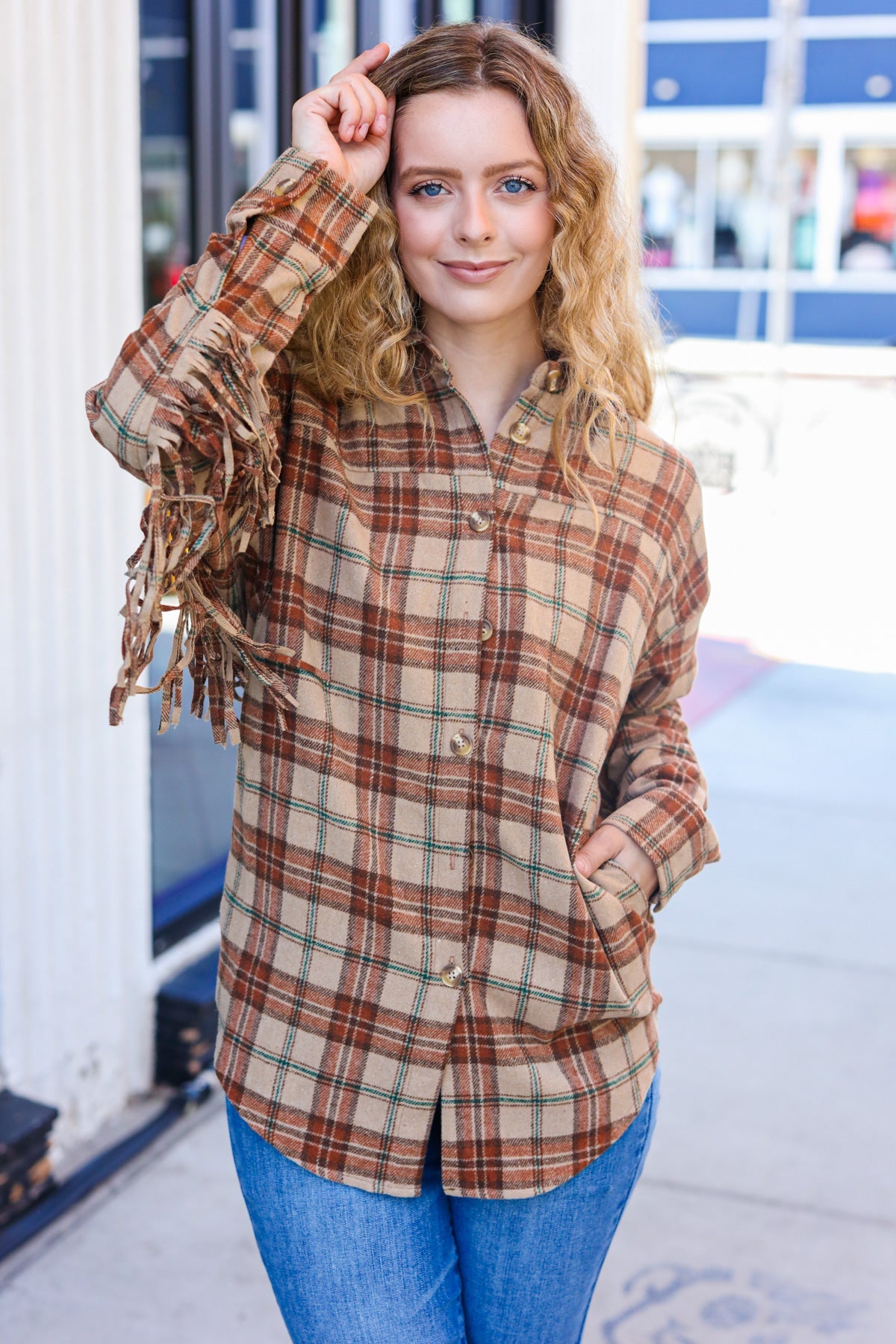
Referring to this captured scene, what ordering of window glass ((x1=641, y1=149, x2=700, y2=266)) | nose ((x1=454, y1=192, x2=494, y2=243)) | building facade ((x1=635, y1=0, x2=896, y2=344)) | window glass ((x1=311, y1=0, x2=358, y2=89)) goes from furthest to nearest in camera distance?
window glass ((x1=641, y1=149, x2=700, y2=266)), building facade ((x1=635, y1=0, x2=896, y2=344)), window glass ((x1=311, y1=0, x2=358, y2=89)), nose ((x1=454, y1=192, x2=494, y2=243))

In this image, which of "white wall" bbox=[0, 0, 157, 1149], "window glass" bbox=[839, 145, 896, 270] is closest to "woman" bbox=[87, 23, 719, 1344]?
"white wall" bbox=[0, 0, 157, 1149]

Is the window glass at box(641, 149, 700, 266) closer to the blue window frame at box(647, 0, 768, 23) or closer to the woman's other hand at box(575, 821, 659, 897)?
the blue window frame at box(647, 0, 768, 23)

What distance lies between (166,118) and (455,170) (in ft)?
6.97

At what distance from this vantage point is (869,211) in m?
22.1

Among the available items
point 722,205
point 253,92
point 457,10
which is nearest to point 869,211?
point 722,205

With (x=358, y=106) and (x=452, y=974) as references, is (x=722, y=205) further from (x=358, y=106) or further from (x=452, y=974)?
(x=452, y=974)

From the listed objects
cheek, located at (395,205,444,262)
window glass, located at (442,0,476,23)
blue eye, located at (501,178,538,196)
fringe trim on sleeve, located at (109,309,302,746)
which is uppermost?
window glass, located at (442,0,476,23)

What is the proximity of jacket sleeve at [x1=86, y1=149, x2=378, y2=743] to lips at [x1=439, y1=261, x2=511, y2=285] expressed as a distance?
105 mm

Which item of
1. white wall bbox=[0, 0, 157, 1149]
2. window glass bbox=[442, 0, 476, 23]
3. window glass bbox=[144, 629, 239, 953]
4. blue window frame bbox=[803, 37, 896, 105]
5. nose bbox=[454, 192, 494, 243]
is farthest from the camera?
blue window frame bbox=[803, 37, 896, 105]

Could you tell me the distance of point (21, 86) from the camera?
100 inches

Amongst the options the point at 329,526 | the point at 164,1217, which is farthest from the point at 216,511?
the point at 164,1217

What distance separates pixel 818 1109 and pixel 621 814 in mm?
2082

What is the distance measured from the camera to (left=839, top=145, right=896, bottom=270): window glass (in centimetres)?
2195

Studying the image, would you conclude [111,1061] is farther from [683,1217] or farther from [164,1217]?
[683,1217]
